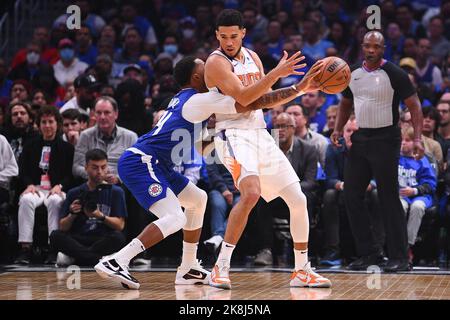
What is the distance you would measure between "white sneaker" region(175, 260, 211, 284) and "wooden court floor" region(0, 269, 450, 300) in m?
0.11

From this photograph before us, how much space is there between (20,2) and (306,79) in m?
9.48

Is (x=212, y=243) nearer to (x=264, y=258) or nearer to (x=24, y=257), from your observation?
(x=264, y=258)

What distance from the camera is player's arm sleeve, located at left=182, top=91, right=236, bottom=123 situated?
636cm

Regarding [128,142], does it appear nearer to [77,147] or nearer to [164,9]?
[77,147]

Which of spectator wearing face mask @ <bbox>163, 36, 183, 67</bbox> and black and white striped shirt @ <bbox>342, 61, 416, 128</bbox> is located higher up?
spectator wearing face mask @ <bbox>163, 36, 183, 67</bbox>

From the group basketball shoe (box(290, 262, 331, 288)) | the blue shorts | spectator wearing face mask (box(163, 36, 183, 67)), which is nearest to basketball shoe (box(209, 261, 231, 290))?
basketball shoe (box(290, 262, 331, 288))

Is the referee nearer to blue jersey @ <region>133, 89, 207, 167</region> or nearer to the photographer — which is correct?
blue jersey @ <region>133, 89, 207, 167</region>

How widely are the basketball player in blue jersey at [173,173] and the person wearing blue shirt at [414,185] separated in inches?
116

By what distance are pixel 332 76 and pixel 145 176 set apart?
5.29 ft

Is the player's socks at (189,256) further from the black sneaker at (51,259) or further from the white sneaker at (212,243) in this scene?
the black sneaker at (51,259)

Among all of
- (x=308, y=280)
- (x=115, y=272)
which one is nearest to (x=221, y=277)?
(x=308, y=280)

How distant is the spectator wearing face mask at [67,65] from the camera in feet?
40.1

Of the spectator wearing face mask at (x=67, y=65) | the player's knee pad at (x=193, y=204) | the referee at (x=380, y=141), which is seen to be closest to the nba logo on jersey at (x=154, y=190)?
the player's knee pad at (x=193, y=204)

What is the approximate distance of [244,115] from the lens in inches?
256
